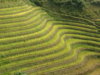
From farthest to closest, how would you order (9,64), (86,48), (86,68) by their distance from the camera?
(86,48) < (86,68) < (9,64)

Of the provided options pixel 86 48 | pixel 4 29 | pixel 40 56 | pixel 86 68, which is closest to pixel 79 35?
pixel 86 48

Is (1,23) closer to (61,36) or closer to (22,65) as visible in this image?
(22,65)

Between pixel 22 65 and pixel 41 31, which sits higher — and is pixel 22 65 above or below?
below

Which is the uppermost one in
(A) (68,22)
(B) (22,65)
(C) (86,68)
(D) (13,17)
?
(D) (13,17)

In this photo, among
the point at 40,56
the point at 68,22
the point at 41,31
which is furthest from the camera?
the point at 68,22

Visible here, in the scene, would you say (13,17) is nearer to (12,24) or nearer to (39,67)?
(12,24)

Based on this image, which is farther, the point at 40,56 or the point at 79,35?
the point at 79,35
